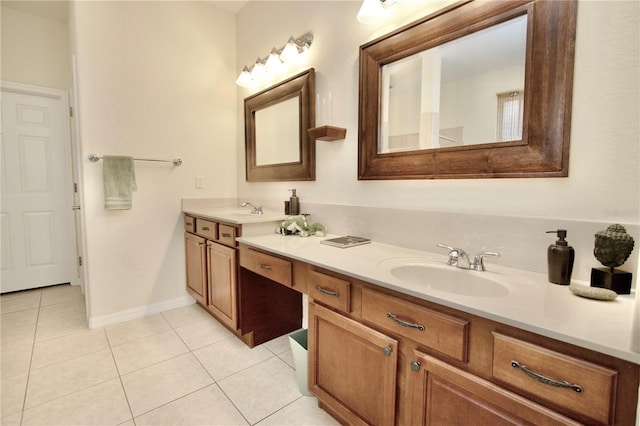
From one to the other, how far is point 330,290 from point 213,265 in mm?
1329

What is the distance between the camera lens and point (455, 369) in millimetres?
902

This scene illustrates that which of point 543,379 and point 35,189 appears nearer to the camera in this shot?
point 543,379

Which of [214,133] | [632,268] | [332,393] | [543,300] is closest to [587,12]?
[632,268]

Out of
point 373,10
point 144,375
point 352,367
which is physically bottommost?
point 144,375

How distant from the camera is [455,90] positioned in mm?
1391

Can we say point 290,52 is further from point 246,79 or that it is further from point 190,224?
point 190,224

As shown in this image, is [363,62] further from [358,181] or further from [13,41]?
[13,41]

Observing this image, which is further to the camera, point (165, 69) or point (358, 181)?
point (165, 69)

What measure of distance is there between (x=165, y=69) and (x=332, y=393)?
109 inches

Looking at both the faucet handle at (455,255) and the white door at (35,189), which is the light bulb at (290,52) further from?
the white door at (35,189)

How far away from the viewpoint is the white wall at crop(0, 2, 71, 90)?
2914mm

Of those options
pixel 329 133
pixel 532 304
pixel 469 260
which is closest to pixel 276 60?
pixel 329 133

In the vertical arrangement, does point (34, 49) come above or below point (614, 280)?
above

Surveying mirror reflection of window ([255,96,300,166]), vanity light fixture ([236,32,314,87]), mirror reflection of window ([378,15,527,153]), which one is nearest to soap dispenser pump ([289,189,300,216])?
mirror reflection of window ([255,96,300,166])
